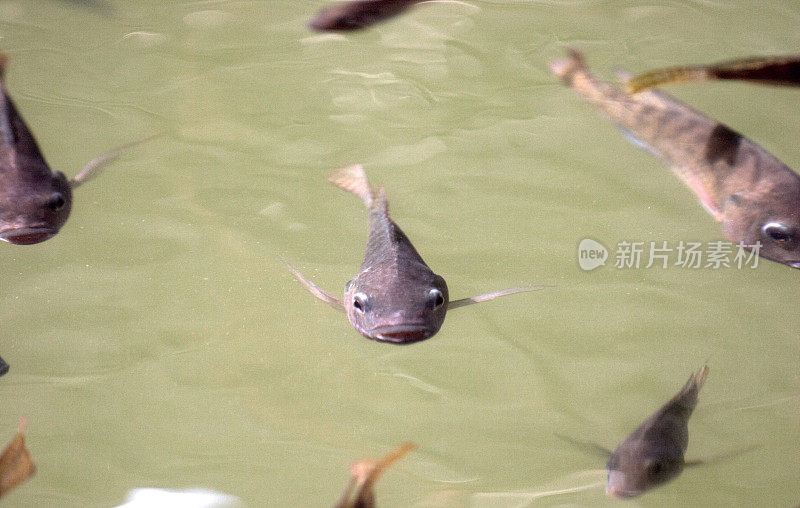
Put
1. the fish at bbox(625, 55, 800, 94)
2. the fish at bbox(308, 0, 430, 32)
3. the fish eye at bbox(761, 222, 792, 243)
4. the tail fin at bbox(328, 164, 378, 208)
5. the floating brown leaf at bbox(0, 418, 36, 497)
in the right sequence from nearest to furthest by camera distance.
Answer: the floating brown leaf at bbox(0, 418, 36, 497)
the fish at bbox(625, 55, 800, 94)
the fish eye at bbox(761, 222, 792, 243)
the tail fin at bbox(328, 164, 378, 208)
the fish at bbox(308, 0, 430, 32)

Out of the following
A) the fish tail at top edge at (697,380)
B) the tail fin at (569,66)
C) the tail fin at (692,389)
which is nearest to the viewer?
the tail fin at (692,389)

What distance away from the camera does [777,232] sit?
11.8ft

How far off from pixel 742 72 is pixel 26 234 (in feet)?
12.5

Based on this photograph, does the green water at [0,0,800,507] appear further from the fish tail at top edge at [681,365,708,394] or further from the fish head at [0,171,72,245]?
the fish head at [0,171,72,245]

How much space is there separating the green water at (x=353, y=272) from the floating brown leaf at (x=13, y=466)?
54 centimetres

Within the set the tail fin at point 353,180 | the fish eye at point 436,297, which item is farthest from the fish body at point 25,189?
the fish eye at point 436,297

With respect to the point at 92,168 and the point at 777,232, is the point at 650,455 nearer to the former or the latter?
the point at 777,232

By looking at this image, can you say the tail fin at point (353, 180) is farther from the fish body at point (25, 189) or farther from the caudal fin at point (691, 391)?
the caudal fin at point (691, 391)

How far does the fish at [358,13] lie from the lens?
16.9ft

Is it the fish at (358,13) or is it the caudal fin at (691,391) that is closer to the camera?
the caudal fin at (691,391)

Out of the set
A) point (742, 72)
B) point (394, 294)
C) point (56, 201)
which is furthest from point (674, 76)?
point (56, 201)

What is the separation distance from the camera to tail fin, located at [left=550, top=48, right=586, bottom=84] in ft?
17.4

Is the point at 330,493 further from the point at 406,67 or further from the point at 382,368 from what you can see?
the point at 406,67

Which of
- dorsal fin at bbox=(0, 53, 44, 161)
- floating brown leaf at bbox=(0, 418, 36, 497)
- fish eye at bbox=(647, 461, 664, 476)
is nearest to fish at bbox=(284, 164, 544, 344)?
fish eye at bbox=(647, 461, 664, 476)
